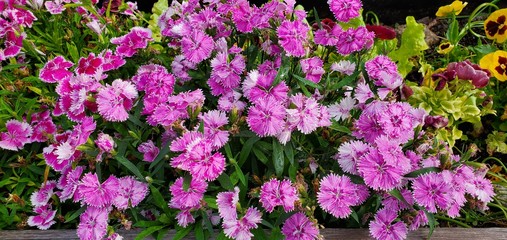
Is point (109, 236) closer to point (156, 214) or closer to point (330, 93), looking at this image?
point (156, 214)

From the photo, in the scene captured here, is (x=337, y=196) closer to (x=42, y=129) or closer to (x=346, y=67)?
(x=346, y=67)

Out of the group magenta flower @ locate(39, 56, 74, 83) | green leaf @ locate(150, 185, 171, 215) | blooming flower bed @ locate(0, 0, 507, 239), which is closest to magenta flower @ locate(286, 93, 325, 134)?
blooming flower bed @ locate(0, 0, 507, 239)

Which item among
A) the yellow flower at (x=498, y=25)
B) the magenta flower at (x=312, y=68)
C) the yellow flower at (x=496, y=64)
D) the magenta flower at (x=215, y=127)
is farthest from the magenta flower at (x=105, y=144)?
the yellow flower at (x=498, y=25)

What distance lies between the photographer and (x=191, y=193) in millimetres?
1480

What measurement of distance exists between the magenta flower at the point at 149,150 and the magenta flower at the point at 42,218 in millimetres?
375

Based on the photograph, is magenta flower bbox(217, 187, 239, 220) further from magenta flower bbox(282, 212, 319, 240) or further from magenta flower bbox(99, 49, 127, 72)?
magenta flower bbox(99, 49, 127, 72)

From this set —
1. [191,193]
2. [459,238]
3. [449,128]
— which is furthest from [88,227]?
[449,128]

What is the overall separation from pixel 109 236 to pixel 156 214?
17 cm

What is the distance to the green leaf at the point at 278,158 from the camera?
155cm

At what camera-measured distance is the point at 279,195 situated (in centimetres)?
143

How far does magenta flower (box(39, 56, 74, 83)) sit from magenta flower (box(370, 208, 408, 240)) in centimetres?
103

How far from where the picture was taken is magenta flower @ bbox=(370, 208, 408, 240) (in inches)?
61.8

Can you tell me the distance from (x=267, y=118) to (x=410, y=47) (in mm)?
1309

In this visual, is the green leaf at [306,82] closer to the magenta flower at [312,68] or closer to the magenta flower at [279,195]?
the magenta flower at [312,68]
